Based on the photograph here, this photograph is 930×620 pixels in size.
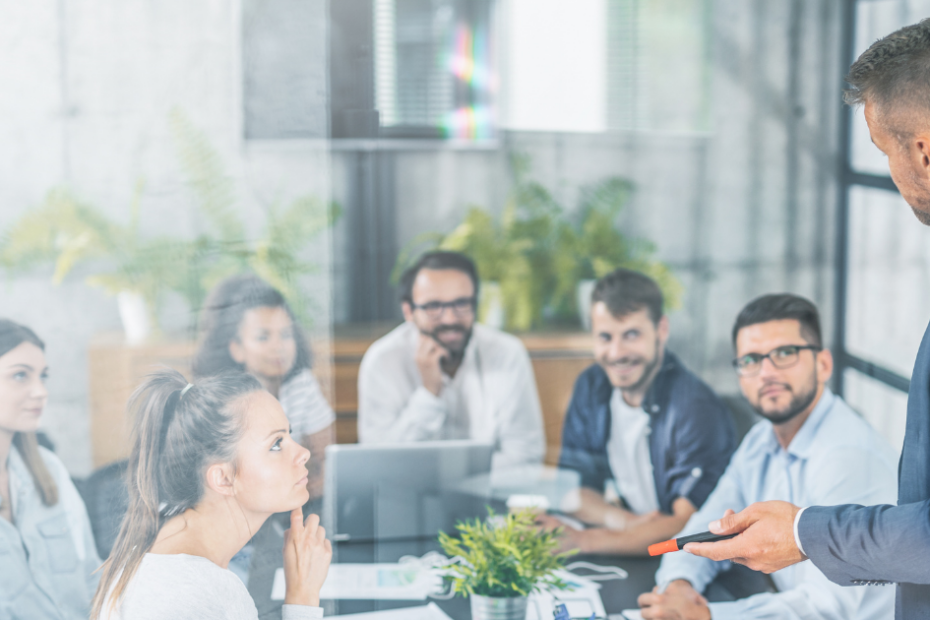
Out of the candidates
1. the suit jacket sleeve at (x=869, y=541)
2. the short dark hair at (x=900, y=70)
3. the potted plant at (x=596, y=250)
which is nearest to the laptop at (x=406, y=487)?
the potted plant at (x=596, y=250)

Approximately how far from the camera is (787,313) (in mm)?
2039

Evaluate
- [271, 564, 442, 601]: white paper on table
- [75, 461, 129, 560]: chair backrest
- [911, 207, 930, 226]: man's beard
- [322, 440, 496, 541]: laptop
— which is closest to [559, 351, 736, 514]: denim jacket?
[322, 440, 496, 541]: laptop

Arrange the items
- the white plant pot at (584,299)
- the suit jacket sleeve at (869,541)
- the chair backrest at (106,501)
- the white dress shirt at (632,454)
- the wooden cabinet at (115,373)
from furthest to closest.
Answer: the white plant pot at (584,299), the white dress shirt at (632,454), the wooden cabinet at (115,373), the chair backrest at (106,501), the suit jacket sleeve at (869,541)

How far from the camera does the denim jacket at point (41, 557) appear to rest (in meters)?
1.53

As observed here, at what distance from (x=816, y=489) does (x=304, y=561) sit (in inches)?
46.3

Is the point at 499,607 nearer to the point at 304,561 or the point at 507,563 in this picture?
the point at 507,563

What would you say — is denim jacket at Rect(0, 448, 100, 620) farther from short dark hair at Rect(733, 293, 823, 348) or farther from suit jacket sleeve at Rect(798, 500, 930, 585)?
short dark hair at Rect(733, 293, 823, 348)

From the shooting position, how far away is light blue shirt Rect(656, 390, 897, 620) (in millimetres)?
A: 1763

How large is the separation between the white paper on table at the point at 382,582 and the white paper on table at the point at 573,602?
25 centimetres

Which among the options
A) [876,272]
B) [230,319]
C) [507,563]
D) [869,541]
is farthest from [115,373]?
[876,272]

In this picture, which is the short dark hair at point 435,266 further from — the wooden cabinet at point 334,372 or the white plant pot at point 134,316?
the white plant pot at point 134,316

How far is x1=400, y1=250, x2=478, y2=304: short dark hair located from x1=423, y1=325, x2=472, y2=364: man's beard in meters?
0.14

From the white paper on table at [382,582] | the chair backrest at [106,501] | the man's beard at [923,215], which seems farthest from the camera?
the white paper on table at [382,582]

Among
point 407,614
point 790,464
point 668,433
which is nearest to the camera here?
point 407,614
